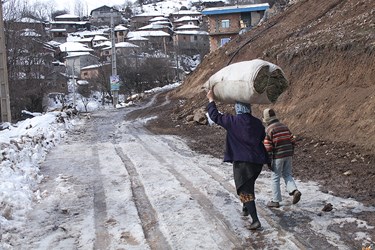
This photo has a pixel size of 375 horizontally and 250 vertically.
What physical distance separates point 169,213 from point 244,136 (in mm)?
1717

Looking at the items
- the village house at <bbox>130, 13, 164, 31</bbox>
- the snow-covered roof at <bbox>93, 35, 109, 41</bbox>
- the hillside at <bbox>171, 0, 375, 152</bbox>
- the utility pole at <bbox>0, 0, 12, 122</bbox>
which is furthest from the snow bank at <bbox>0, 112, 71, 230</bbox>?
the village house at <bbox>130, 13, 164, 31</bbox>

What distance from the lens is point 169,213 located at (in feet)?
20.7

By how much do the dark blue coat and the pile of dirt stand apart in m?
2.14

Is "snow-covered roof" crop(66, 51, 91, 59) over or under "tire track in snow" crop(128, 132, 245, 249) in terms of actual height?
over

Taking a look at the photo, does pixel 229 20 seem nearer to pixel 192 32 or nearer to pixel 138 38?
pixel 138 38

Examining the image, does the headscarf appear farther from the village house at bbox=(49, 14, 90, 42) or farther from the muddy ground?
the village house at bbox=(49, 14, 90, 42)

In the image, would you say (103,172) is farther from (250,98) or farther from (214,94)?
(250,98)

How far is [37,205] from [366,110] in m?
7.34

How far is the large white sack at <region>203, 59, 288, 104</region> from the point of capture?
18.4 ft

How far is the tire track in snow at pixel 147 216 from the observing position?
17.2ft

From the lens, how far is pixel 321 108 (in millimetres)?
11906

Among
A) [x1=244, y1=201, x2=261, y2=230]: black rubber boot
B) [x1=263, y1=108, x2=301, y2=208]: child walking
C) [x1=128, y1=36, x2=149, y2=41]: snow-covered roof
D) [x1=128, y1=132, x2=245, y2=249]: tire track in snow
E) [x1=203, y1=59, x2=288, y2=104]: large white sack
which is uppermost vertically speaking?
[x1=128, y1=36, x2=149, y2=41]: snow-covered roof

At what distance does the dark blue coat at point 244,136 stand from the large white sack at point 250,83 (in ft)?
1.03

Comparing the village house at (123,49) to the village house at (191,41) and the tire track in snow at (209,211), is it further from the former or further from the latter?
the tire track in snow at (209,211)
